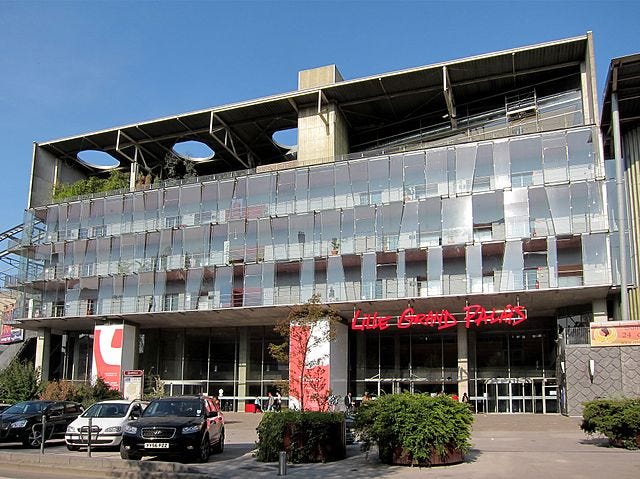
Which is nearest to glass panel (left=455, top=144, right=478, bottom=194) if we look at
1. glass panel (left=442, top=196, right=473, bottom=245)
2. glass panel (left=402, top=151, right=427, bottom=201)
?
glass panel (left=442, top=196, right=473, bottom=245)

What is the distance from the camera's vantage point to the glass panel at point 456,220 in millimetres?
39625

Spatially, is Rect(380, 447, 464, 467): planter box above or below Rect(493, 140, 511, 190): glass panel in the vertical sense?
below

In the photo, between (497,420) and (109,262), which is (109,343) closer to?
(109,262)

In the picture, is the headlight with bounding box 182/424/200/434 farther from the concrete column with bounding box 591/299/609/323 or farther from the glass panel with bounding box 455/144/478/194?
the concrete column with bounding box 591/299/609/323

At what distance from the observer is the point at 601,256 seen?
36.6m

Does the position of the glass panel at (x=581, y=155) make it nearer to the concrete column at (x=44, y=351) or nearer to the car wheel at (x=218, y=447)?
the car wheel at (x=218, y=447)

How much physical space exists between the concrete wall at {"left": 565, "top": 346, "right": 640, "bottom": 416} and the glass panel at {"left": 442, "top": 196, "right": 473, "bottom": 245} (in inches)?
340

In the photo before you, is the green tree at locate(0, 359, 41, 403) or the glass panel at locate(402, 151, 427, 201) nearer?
the glass panel at locate(402, 151, 427, 201)

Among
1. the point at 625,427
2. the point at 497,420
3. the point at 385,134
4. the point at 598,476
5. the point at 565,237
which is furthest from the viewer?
the point at 385,134

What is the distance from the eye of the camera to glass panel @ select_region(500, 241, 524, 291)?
3794 centimetres

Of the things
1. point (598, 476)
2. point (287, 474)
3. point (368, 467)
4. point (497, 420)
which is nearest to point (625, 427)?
point (598, 476)

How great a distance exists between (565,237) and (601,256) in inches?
86.9

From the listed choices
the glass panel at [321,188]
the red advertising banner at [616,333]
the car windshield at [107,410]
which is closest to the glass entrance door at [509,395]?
the red advertising banner at [616,333]

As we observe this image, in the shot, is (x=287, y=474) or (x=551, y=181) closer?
(x=287, y=474)
